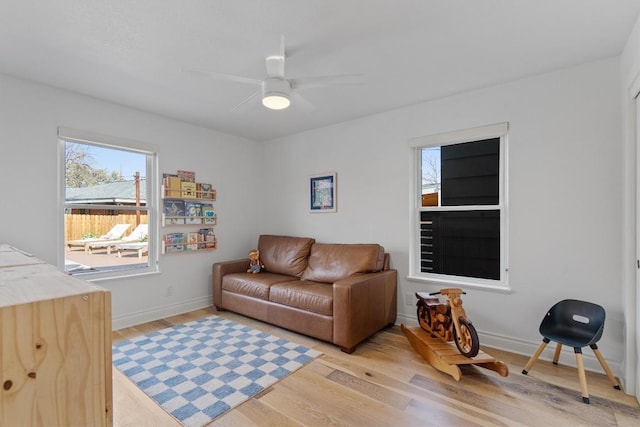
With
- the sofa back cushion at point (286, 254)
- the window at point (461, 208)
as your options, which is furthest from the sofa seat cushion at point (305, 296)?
the window at point (461, 208)

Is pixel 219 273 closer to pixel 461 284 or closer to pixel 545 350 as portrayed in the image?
pixel 461 284

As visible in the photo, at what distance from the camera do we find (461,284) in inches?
118

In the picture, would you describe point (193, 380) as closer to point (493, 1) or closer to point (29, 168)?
point (29, 168)

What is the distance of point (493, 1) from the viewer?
5.76 ft

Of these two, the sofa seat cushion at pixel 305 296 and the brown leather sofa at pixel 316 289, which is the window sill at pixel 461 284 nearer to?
the brown leather sofa at pixel 316 289

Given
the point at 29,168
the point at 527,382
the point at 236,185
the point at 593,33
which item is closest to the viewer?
the point at 593,33

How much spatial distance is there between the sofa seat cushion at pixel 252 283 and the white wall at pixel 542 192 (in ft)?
4.25

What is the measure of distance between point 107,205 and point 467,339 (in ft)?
12.0

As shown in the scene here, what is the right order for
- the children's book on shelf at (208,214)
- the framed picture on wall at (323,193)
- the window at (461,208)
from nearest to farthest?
the window at (461,208), the framed picture on wall at (323,193), the children's book on shelf at (208,214)

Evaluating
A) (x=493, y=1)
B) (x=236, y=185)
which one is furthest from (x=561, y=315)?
(x=236, y=185)

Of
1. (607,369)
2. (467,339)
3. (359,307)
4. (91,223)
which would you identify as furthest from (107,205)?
(607,369)

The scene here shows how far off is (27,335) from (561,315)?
3.04 meters

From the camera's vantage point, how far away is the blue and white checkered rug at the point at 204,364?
200cm

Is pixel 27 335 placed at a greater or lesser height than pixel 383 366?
greater
